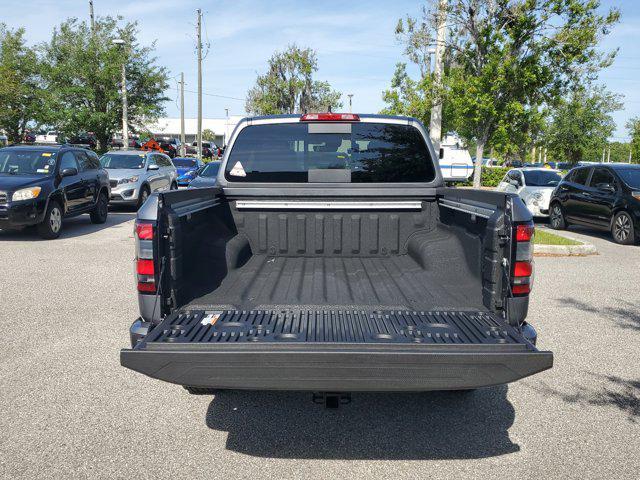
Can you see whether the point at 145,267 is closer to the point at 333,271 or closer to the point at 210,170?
the point at 333,271

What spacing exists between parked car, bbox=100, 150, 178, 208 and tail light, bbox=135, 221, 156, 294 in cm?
1304

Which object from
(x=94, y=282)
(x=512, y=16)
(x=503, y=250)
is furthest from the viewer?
(x=512, y=16)

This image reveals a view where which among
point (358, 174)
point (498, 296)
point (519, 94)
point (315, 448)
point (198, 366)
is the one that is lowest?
point (315, 448)

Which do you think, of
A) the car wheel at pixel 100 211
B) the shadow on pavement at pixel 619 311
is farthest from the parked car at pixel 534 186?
the car wheel at pixel 100 211

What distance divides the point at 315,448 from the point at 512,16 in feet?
49.9

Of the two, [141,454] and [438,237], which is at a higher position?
[438,237]

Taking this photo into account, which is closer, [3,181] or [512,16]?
[3,181]

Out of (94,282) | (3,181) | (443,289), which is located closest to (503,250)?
(443,289)

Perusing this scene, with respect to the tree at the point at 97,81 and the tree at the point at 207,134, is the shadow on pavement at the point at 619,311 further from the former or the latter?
the tree at the point at 207,134

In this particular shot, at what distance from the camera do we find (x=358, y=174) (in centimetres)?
494

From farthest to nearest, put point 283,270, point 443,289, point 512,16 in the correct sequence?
point 512,16
point 283,270
point 443,289

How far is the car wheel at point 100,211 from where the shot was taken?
14.1 meters

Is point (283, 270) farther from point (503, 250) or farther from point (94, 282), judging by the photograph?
point (94, 282)

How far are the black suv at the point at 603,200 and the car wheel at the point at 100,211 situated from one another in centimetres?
1173
